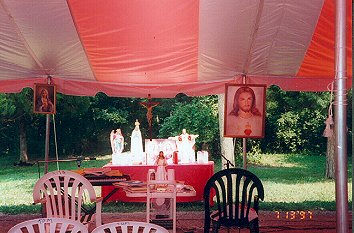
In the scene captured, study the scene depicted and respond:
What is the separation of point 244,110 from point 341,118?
3.23 m

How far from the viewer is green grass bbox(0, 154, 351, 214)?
9.77m

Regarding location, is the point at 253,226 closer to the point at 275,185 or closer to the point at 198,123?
the point at 275,185

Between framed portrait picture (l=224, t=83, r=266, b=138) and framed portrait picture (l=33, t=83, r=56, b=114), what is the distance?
227 cm

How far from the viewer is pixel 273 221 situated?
7473 millimetres

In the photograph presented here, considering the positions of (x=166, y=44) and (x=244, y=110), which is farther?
(x=244, y=110)

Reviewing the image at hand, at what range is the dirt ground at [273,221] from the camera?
265 inches

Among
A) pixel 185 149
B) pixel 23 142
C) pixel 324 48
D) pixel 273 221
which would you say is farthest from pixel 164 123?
pixel 324 48

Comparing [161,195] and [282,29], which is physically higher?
[282,29]

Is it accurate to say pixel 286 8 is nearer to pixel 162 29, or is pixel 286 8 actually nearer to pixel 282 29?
pixel 282 29

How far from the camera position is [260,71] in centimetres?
612

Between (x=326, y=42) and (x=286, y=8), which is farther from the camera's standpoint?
(x=326, y=42)

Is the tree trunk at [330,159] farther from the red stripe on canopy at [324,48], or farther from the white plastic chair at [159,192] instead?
the white plastic chair at [159,192]

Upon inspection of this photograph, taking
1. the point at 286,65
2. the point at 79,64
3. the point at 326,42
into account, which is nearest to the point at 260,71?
the point at 286,65

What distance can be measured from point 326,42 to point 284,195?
6.98 metres
